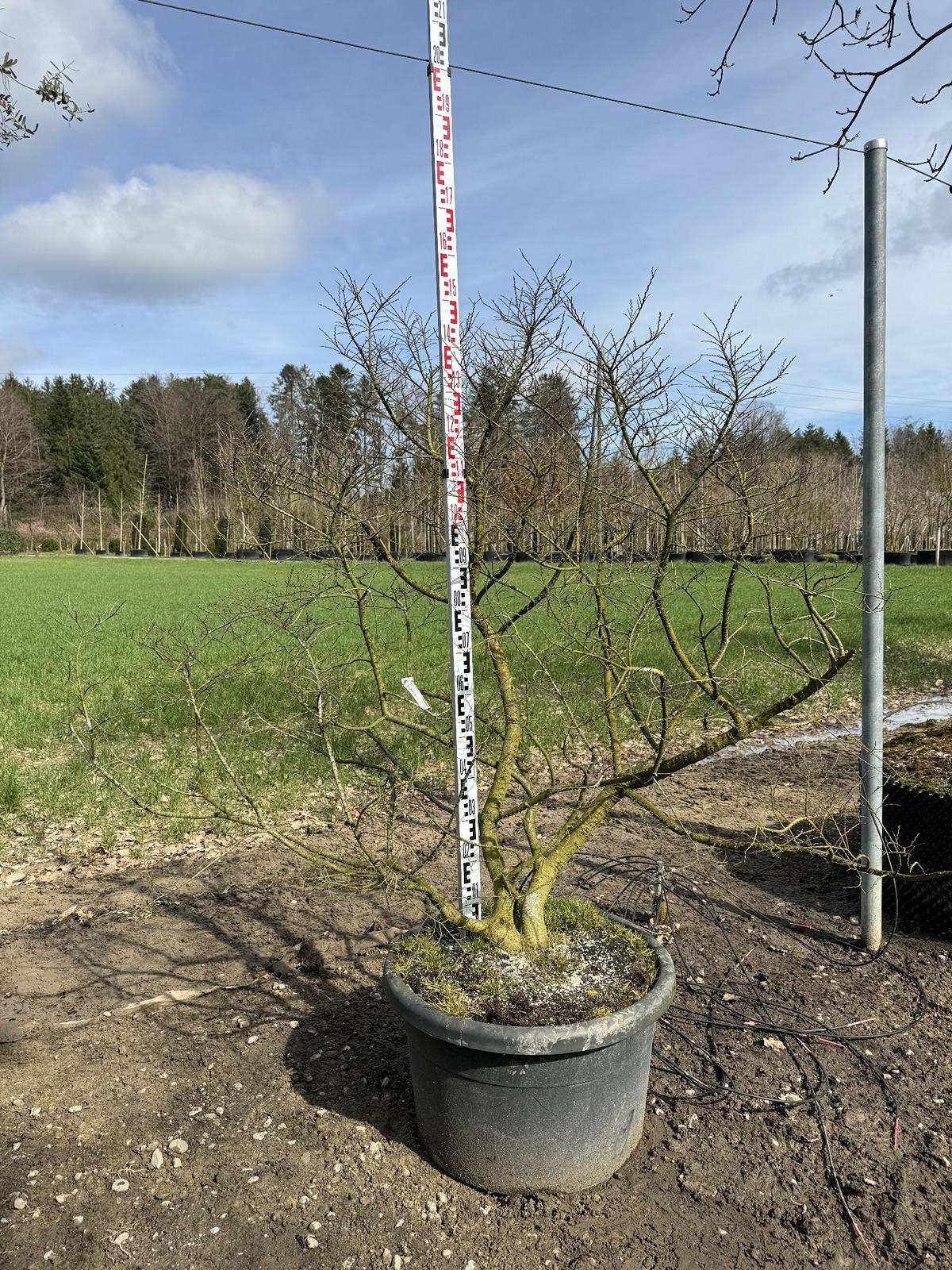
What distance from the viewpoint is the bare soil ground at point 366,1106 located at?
2.40 m

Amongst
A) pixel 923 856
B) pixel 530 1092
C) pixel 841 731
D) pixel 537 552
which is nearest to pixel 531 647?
pixel 537 552

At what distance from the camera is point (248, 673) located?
10172 mm

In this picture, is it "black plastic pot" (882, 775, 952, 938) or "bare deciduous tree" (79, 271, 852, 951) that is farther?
"black plastic pot" (882, 775, 952, 938)

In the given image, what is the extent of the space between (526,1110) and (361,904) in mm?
2222

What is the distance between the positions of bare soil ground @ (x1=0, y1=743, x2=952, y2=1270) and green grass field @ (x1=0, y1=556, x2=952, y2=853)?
105 centimetres

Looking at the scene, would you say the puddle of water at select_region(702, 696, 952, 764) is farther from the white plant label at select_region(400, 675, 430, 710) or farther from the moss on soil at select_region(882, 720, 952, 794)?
the white plant label at select_region(400, 675, 430, 710)

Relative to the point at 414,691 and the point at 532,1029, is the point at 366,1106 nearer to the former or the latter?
the point at 532,1029

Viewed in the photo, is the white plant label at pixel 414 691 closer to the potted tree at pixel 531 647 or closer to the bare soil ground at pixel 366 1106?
the potted tree at pixel 531 647

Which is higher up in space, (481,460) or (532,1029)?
(481,460)

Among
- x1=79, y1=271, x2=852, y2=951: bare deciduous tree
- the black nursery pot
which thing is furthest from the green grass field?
the black nursery pot

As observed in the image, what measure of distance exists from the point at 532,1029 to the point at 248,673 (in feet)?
27.4

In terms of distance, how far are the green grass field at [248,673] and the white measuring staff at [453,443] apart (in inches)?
12.6

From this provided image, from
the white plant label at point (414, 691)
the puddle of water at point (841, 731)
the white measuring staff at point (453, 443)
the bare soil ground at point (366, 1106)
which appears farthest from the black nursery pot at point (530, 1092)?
the puddle of water at point (841, 731)

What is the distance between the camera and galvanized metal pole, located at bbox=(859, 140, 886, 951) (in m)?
3.43
